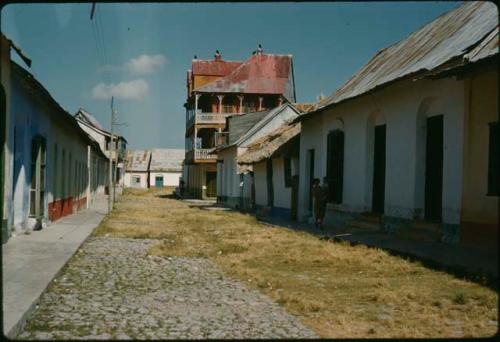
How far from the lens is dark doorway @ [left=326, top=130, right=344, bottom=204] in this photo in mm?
16672

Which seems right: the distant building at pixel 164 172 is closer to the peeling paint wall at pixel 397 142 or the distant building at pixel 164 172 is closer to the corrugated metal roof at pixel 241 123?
the corrugated metal roof at pixel 241 123

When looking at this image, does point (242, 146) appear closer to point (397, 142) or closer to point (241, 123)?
point (241, 123)

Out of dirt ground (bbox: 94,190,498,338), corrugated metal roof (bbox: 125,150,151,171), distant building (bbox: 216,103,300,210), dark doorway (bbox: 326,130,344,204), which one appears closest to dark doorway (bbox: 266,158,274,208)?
distant building (bbox: 216,103,300,210)

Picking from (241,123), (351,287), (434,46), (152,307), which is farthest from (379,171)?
(241,123)

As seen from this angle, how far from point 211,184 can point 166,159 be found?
114 feet

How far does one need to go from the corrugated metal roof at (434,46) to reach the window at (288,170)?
513cm

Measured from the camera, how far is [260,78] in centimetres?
4819

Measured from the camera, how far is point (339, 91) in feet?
60.1

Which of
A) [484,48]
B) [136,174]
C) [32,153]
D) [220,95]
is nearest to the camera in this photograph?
[484,48]

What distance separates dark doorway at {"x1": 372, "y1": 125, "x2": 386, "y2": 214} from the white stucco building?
0.03 meters

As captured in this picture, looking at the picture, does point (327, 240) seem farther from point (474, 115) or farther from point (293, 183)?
point (293, 183)

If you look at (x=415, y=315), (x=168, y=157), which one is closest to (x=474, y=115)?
(x=415, y=315)

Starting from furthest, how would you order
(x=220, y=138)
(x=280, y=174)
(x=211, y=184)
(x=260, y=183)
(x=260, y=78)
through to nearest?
(x=260, y=78) < (x=211, y=184) < (x=220, y=138) < (x=260, y=183) < (x=280, y=174)

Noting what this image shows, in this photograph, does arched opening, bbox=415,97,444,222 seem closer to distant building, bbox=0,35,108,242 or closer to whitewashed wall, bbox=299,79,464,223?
whitewashed wall, bbox=299,79,464,223
